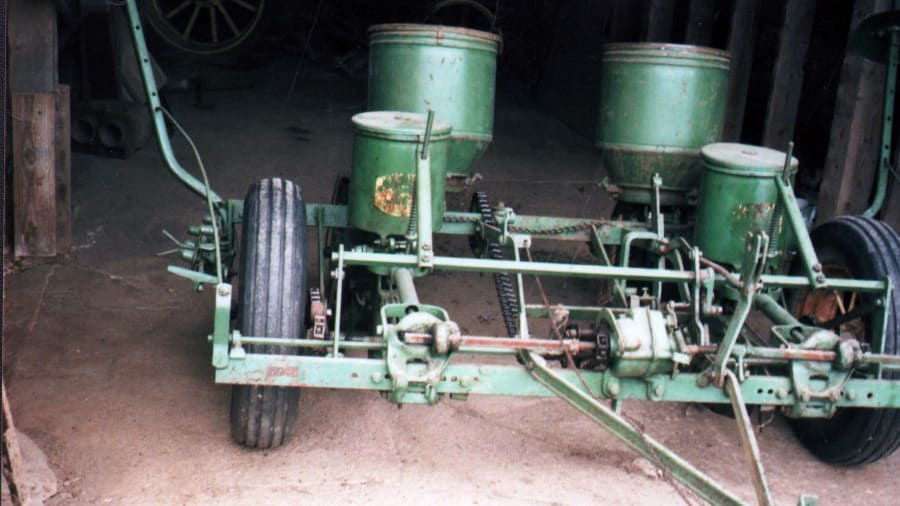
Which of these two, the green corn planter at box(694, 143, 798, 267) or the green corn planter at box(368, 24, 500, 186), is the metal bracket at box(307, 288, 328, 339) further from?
the green corn planter at box(694, 143, 798, 267)

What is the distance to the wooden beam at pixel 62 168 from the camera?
588cm

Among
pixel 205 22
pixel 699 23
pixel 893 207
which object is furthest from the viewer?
pixel 205 22

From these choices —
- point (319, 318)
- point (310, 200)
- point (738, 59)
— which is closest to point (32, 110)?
point (310, 200)

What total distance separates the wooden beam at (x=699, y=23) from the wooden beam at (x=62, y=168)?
4251mm

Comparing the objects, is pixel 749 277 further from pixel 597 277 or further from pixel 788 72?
pixel 788 72

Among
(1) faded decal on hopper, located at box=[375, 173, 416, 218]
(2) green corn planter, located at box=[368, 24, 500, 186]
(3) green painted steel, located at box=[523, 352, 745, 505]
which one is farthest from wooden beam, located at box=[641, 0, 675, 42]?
(3) green painted steel, located at box=[523, 352, 745, 505]

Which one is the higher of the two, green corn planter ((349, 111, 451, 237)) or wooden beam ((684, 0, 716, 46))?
wooden beam ((684, 0, 716, 46))

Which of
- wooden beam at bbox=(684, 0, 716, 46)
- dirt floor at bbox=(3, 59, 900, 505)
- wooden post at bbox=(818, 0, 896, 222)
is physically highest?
wooden beam at bbox=(684, 0, 716, 46)

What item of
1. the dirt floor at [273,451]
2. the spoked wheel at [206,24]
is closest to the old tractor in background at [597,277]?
the dirt floor at [273,451]

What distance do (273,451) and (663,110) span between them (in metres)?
2.46

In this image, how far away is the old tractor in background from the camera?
3.26m

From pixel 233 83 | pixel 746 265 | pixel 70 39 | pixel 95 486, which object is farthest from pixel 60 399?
pixel 233 83

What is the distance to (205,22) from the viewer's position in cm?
1090

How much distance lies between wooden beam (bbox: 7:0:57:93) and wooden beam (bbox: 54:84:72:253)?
0.35ft
